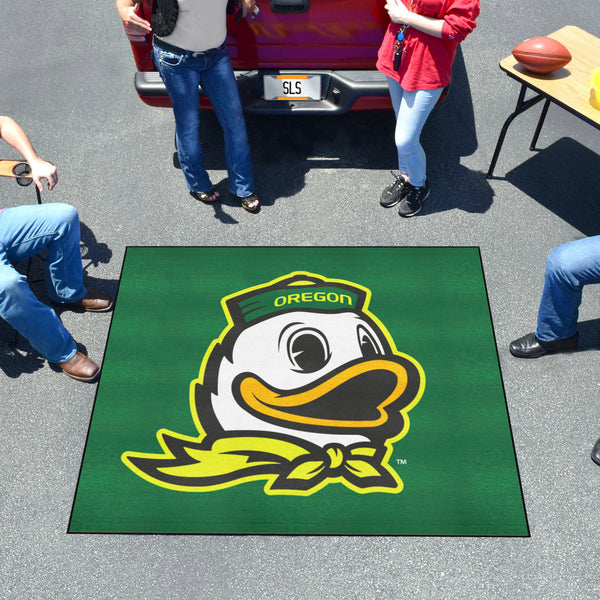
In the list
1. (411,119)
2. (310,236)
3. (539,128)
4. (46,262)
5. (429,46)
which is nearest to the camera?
(429,46)

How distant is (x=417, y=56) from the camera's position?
3.20 metres

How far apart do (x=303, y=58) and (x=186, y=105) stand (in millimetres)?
772

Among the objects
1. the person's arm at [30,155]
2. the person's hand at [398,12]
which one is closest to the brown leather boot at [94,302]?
the person's arm at [30,155]

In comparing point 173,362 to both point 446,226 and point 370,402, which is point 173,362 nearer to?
point 370,402

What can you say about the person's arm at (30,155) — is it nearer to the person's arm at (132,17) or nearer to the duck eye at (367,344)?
the person's arm at (132,17)

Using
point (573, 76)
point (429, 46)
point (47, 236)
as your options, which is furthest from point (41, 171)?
point (573, 76)

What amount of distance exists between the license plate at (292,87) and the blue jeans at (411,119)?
0.46 metres

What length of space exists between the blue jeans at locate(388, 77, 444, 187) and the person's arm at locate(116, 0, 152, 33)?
133cm

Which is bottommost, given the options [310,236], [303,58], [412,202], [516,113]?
[310,236]

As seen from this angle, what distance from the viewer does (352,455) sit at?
2969 mm

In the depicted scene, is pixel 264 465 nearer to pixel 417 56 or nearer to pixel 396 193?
pixel 396 193

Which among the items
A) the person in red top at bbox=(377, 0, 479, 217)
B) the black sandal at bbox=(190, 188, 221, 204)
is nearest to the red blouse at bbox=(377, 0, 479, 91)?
the person in red top at bbox=(377, 0, 479, 217)

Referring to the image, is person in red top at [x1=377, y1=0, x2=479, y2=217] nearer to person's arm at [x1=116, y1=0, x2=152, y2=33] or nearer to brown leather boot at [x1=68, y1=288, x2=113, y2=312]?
person's arm at [x1=116, y1=0, x2=152, y2=33]

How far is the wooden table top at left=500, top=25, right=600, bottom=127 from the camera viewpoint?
332 cm
